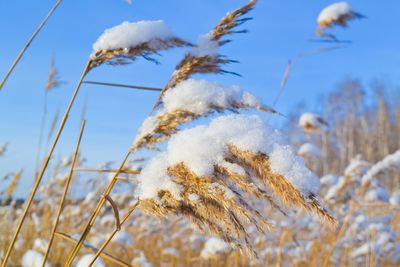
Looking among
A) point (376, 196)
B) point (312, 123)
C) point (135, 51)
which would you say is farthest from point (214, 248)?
point (135, 51)

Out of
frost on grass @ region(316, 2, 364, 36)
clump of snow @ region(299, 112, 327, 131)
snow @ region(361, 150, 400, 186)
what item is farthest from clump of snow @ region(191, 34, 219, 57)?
clump of snow @ region(299, 112, 327, 131)

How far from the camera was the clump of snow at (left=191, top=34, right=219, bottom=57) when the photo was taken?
3.53ft

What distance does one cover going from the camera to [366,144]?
97.6ft

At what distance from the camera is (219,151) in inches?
34.6

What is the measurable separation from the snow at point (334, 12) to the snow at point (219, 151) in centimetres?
226

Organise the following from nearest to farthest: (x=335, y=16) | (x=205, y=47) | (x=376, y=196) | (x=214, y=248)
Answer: (x=205, y=47) → (x=335, y=16) → (x=214, y=248) → (x=376, y=196)

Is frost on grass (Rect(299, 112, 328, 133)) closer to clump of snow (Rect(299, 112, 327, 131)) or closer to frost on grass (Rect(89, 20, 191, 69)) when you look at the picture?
clump of snow (Rect(299, 112, 327, 131))

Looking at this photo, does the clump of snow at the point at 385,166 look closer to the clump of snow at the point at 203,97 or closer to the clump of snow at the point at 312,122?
the clump of snow at the point at 312,122

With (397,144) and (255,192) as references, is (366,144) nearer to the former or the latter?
(397,144)

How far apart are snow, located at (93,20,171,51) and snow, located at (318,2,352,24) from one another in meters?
2.13

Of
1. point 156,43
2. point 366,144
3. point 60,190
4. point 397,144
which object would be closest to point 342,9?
point 156,43

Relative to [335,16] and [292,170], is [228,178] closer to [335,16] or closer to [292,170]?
[292,170]

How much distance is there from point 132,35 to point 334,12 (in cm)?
221

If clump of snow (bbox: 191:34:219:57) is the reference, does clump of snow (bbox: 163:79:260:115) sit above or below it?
below
